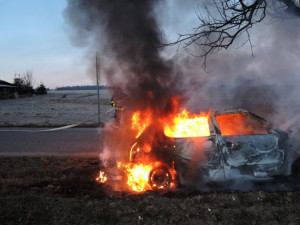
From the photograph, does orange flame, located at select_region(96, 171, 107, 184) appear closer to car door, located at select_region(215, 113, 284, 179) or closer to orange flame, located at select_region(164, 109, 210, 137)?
orange flame, located at select_region(164, 109, 210, 137)

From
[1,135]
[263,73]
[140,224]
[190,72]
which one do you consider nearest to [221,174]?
[140,224]

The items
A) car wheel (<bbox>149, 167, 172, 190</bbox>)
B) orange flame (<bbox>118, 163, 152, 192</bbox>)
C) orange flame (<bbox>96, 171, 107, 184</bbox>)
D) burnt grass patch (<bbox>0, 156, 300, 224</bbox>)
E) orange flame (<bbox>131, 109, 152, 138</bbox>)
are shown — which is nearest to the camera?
burnt grass patch (<bbox>0, 156, 300, 224</bbox>)

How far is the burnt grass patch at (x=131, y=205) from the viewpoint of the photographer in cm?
300

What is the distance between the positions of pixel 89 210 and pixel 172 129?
1.93 meters

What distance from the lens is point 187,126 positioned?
4.45m

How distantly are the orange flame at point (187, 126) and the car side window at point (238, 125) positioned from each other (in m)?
0.32

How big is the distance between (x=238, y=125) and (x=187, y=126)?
3.14 feet

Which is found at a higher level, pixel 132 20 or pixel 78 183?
pixel 132 20

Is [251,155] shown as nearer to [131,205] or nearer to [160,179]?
[160,179]

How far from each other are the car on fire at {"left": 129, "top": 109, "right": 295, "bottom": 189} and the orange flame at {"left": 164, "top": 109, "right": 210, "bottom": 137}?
0.70 ft

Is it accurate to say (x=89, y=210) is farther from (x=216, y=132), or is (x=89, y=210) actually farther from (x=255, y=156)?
(x=255, y=156)


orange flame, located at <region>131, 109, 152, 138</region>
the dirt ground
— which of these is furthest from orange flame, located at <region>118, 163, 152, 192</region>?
orange flame, located at <region>131, 109, 152, 138</region>

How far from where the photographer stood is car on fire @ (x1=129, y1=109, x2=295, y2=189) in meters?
3.74

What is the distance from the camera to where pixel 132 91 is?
6902 mm
